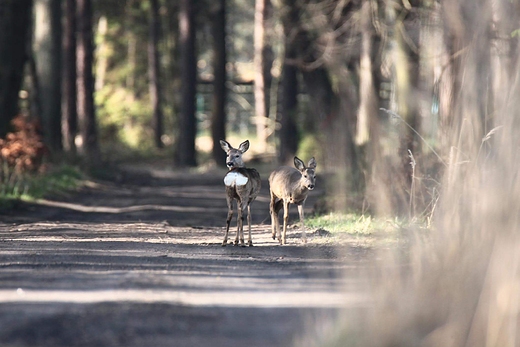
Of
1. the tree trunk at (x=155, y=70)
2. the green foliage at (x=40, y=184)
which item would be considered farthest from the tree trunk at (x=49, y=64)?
the tree trunk at (x=155, y=70)

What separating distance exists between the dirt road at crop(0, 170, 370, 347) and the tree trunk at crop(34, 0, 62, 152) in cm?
1451

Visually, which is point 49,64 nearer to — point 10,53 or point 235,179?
point 10,53

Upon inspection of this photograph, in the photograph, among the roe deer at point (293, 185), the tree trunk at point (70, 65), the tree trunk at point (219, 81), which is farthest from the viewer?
the tree trunk at point (219, 81)

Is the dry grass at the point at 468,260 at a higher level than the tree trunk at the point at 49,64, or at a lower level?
lower

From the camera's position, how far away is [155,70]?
49625 mm

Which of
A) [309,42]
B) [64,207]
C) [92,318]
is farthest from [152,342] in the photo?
[309,42]

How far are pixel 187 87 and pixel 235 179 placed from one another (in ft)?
82.9

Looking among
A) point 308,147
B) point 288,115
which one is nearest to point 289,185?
point 288,115

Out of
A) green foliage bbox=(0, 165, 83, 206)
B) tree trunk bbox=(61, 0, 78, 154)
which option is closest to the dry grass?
green foliage bbox=(0, 165, 83, 206)

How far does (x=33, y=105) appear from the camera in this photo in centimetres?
2970

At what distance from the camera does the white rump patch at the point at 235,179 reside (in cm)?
1243

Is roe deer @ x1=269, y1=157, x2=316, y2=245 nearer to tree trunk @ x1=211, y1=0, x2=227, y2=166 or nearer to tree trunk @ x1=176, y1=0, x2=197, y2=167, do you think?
tree trunk @ x1=176, y1=0, x2=197, y2=167

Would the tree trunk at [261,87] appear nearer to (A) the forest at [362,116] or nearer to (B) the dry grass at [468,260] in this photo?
(A) the forest at [362,116]

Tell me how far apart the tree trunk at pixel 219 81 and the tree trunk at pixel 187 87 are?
3.30 ft
